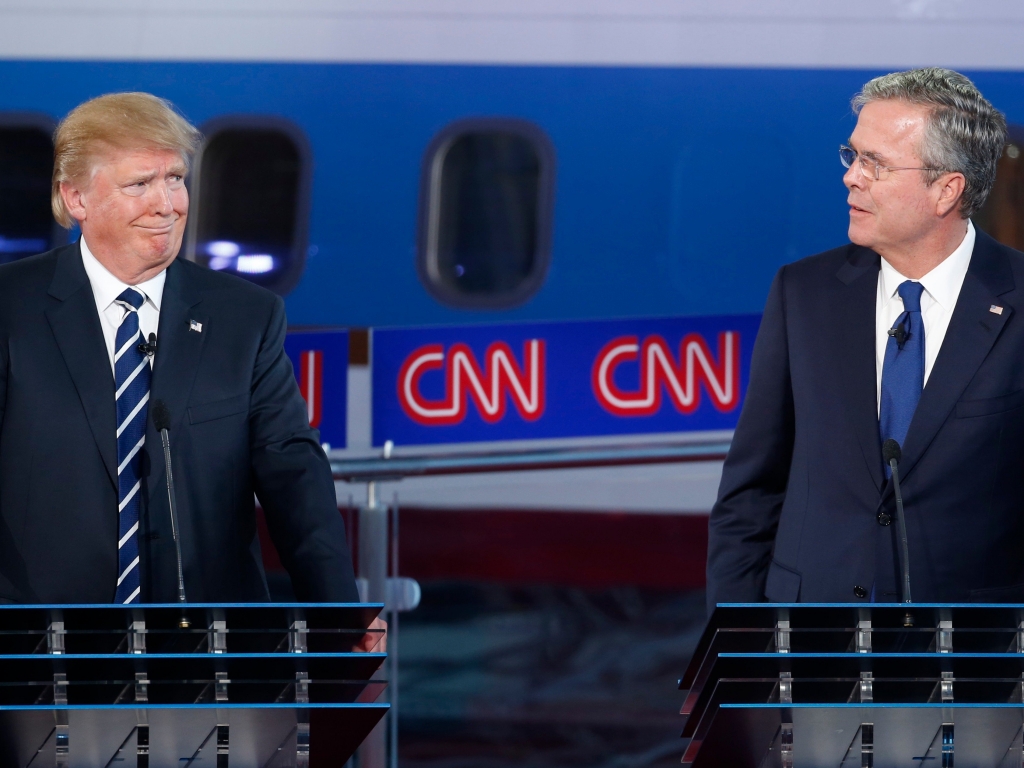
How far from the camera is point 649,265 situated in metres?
4.44

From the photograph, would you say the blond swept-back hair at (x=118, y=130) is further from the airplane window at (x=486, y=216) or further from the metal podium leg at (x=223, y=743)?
the airplane window at (x=486, y=216)

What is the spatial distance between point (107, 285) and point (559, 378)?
210 centimetres

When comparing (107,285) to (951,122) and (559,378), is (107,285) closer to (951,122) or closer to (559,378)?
(951,122)

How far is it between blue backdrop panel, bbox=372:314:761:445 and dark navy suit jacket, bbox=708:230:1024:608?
188cm

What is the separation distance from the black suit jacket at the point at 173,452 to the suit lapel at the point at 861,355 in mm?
811

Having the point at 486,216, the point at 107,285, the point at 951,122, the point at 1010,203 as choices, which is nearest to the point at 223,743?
the point at 107,285

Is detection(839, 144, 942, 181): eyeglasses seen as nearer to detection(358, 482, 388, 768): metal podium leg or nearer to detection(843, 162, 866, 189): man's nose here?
detection(843, 162, 866, 189): man's nose

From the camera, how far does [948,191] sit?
220 centimetres

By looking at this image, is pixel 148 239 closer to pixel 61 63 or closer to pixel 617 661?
pixel 61 63

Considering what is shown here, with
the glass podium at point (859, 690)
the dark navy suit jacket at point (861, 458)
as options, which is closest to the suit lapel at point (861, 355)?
the dark navy suit jacket at point (861, 458)

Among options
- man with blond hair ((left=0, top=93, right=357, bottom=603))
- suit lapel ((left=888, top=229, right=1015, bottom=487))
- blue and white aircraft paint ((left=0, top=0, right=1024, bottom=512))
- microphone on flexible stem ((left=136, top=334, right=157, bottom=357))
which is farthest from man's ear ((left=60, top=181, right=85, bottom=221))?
blue and white aircraft paint ((left=0, top=0, right=1024, bottom=512))

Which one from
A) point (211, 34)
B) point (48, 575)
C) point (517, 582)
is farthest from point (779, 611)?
point (211, 34)

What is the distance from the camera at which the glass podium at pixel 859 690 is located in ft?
4.87

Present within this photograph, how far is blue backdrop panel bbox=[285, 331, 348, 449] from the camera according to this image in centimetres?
382
